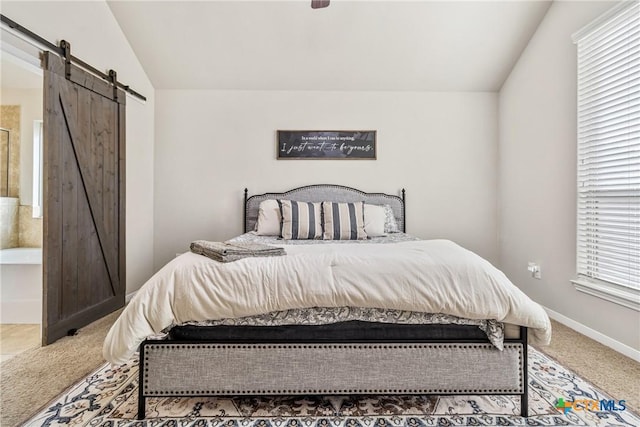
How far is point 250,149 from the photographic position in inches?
149

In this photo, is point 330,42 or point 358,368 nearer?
point 358,368

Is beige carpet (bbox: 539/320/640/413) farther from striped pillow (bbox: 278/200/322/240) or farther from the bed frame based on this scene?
striped pillow (bbox: 278/200/322/240)

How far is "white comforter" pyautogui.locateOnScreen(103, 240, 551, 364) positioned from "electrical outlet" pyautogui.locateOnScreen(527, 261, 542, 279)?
71.9 inches

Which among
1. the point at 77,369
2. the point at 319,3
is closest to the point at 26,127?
the point at 77,369

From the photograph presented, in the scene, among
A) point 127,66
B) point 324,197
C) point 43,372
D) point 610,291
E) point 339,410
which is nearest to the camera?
point 339,410

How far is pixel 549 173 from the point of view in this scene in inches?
116

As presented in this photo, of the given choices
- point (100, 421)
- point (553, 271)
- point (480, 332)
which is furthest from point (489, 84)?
point (100, 421)

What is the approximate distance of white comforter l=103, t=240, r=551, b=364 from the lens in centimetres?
144

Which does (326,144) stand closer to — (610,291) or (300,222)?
(300,222)

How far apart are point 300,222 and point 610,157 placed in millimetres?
2478

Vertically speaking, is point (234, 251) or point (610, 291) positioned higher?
point (234, 251)

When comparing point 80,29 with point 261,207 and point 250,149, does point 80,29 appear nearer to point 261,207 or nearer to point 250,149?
point 250,149

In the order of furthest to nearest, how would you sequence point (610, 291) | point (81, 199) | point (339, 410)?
point (81, 199), point (610, 291), point (339, 410)

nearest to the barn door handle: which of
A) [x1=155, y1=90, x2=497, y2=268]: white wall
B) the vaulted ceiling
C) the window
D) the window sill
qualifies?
the vaulted ceiling
